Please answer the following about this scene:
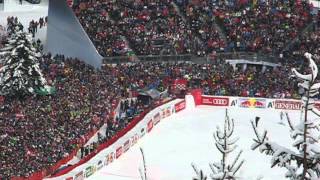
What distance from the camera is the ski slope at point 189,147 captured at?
23.7 meters

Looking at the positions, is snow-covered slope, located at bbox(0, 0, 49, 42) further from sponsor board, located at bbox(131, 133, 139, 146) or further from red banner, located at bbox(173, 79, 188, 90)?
sponsor board, located at bbox(131, 133, 139, 146)

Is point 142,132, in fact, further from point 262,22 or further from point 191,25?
point 262,22

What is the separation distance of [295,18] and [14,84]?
21555 mm

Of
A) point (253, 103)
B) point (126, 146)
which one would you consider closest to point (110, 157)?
point (126, 146)

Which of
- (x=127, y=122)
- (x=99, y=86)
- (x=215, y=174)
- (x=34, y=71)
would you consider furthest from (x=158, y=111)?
(x=215, y=174)

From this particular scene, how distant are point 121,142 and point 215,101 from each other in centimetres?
1116

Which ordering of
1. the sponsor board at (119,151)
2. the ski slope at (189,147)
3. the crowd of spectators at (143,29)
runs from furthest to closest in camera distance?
the crowd of spectators at (143,29)
the sponsor board at (119,151)
the ski slope at (189,147)

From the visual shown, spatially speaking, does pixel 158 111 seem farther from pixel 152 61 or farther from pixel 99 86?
pixel 152 61

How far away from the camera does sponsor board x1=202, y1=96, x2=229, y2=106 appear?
35.2 meters

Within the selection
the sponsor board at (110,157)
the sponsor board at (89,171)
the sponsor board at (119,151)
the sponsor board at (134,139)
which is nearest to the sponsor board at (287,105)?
the sponsor board at (134,139)

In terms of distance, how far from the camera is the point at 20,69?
104 ft

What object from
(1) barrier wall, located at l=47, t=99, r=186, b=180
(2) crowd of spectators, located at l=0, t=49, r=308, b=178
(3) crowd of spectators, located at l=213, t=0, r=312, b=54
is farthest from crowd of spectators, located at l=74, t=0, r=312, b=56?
(1) barrier wall, located at l=47, t=99, r=186, b=180

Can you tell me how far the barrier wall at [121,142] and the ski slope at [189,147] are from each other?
234mm

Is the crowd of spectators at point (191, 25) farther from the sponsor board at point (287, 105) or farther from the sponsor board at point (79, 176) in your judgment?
the sponsor board at point (79, 176)
